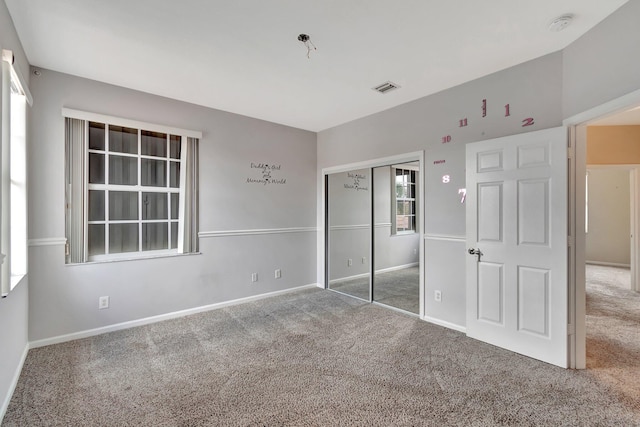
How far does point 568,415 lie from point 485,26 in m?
2.78

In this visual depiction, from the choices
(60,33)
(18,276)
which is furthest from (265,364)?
(60,33)

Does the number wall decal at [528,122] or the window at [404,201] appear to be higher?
the number wall decal at [528,122]

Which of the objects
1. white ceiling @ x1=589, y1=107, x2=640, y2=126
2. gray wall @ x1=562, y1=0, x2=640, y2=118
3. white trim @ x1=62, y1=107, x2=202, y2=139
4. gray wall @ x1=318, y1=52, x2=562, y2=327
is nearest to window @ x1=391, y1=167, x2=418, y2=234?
gray wall @ x1=318, y1=52, x2=562, y2=327

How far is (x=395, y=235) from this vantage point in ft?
15.0

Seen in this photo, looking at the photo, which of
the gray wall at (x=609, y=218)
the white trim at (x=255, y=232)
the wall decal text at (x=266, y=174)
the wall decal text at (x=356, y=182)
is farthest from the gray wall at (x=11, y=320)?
the gray wall at (x=609, y=218)

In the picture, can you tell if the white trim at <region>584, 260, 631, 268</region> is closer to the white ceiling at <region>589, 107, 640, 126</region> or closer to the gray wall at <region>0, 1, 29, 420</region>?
the white ceiling at <region>589, 107, 640, 126</region>

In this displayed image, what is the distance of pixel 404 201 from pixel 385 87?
1776 mm

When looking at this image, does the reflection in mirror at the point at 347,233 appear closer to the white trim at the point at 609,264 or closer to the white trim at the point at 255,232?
the white trim at the point at 255,232

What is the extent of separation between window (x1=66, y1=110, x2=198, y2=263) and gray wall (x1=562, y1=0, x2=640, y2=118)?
3985 mm

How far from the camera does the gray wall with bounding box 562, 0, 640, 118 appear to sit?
1.88 m

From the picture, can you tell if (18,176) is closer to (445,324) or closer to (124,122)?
(124,122)

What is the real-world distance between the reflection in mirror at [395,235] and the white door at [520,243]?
3.87 ft

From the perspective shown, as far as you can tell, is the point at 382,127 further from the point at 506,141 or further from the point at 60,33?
the point at 60,33

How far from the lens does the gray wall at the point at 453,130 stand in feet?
8.63
